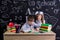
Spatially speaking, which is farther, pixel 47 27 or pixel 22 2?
pixel 22 2

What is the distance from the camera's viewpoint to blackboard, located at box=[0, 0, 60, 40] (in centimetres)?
→ 355

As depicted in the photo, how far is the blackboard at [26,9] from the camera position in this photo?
140 inches

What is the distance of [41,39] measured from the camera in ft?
9.78

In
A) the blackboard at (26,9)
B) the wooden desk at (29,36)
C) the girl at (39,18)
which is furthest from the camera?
the blackboard at (26,9)

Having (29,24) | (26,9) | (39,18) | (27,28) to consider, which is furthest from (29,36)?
(26,9)

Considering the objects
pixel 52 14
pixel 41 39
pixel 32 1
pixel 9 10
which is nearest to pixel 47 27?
pixel 41 39

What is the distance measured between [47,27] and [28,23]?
418 mm

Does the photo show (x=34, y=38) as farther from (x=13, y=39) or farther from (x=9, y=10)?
(x=9, y=10)

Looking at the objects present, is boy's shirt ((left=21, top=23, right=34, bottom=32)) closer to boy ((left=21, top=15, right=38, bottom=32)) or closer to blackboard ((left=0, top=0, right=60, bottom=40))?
boy ((left=21, top=15, right=38, bottom=32))

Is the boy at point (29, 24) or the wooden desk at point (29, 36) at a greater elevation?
the boy at point (29, 24)

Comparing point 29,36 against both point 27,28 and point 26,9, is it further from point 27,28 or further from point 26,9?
point 26,9

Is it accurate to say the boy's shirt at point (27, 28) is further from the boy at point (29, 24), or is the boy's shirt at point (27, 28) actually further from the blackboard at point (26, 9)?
the blackboard at point (26, 9)

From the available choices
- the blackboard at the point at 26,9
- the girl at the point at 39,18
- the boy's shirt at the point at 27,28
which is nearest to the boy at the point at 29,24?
the boy's shirt at the point at 27,28

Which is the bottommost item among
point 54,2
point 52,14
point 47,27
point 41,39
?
point 41,39
